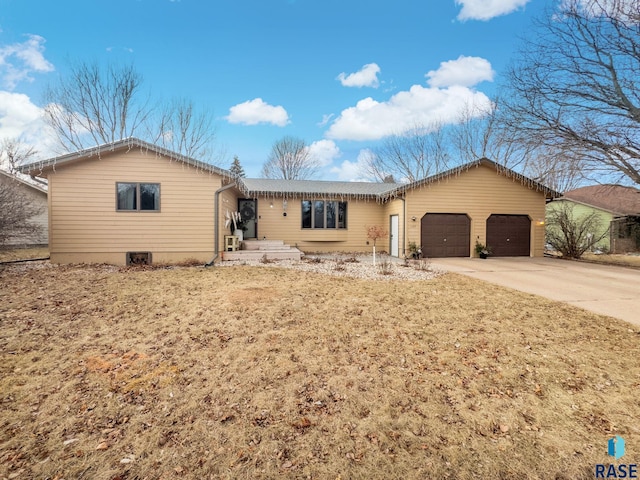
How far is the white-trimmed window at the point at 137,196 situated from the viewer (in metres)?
9.55

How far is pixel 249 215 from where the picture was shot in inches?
547

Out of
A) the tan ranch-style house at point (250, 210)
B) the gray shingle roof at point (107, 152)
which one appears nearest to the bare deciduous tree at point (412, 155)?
the tan ranch-style house at point (250, 210)

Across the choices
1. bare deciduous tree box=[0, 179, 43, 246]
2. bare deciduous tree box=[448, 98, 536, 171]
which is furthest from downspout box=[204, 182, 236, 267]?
bare deciduous tree box=[448, 98, 536, 171]

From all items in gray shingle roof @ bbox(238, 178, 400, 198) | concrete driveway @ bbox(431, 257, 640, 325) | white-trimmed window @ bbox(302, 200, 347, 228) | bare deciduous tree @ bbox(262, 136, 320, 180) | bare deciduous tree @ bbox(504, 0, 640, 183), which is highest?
bare deciduous tree @ bbox(262, 136, 320, 180)

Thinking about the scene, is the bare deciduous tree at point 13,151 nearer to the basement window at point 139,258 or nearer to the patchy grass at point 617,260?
the basement window at point 139,258

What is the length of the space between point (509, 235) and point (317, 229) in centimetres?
849

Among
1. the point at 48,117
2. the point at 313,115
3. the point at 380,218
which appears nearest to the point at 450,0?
the point at 380,218

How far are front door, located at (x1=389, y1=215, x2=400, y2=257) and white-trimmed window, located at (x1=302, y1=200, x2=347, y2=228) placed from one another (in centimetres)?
219

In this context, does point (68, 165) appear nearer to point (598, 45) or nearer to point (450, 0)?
point (450, 0)

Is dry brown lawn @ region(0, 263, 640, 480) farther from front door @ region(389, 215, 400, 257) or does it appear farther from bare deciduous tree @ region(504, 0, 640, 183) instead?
front door @ region(389, 215, 400, 257)

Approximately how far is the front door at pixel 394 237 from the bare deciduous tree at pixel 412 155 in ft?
41.6

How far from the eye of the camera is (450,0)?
1142cm

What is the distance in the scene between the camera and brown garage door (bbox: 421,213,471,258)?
1277cm

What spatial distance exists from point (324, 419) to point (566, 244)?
14857mm
